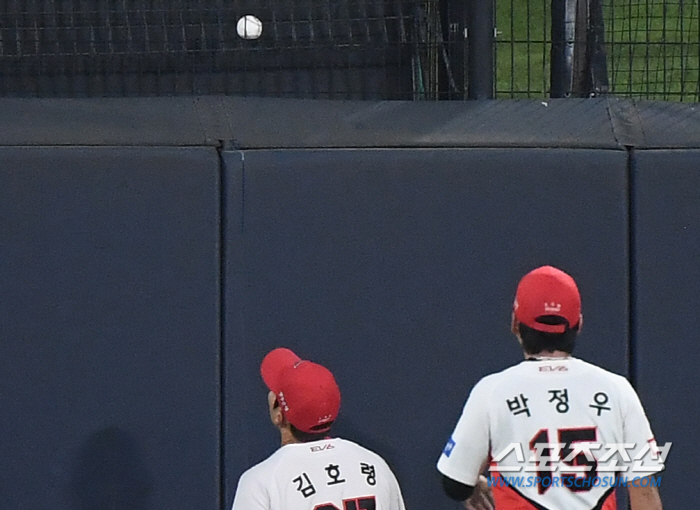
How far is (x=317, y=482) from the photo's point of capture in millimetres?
3010

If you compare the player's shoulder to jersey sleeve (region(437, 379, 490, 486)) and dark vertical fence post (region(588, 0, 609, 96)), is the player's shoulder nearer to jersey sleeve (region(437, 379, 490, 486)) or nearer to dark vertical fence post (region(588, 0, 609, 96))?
jersey sleeve (region(437, 379, 490, 486))

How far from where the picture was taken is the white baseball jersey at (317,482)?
2.99m

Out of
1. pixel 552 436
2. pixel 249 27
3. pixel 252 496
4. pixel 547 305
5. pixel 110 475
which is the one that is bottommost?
pixel 110 475

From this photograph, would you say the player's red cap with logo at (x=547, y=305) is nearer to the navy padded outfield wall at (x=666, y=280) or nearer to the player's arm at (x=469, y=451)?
the player's arm at (x=469, y=451)

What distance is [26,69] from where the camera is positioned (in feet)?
17.1

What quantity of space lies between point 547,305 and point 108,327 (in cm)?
193

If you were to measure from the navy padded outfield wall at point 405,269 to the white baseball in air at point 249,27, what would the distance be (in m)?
0.78

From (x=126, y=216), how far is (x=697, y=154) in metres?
2.34

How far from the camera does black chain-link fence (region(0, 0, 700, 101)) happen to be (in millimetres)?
5051

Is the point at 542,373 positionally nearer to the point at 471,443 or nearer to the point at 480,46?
the point at 471,443

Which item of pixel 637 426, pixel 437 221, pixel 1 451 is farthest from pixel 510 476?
pixel 1 451

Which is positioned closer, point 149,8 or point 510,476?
point 510,476

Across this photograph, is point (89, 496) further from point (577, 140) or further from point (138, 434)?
point (577, 140)

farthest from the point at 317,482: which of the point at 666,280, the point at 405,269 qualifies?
the point at 666,280
